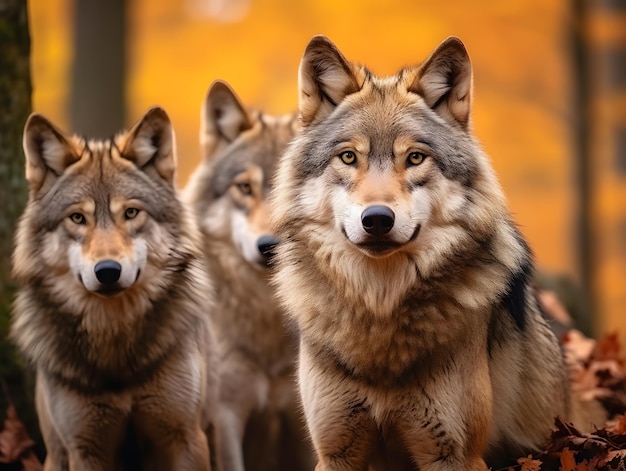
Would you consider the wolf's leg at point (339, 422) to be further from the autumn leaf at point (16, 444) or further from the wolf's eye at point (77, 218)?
the autumn leaf at point (16, 444)

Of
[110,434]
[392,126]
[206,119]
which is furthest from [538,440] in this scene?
[206,119]

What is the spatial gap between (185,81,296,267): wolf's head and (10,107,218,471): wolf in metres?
1.15

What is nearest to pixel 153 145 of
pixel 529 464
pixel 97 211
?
pixel 97 211

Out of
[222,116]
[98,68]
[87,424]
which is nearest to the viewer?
[87,424]

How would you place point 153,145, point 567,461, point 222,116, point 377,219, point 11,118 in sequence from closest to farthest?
point 377,219 < point 567,461 < point 153,145 < point 11,118 < point 222,116

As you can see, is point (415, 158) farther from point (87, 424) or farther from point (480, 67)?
point (480, 67)

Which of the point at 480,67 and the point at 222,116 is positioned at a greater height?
the point at 480,67

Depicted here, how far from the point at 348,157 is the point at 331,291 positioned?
694 mm

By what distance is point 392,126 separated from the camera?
4395 mm

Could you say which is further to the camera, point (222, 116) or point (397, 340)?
point (222, 116)

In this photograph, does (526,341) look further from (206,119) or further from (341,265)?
(206,119)

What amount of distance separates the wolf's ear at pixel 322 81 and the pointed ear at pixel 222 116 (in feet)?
7.19

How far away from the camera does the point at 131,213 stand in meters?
5.12

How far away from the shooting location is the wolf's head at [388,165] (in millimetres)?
4199
